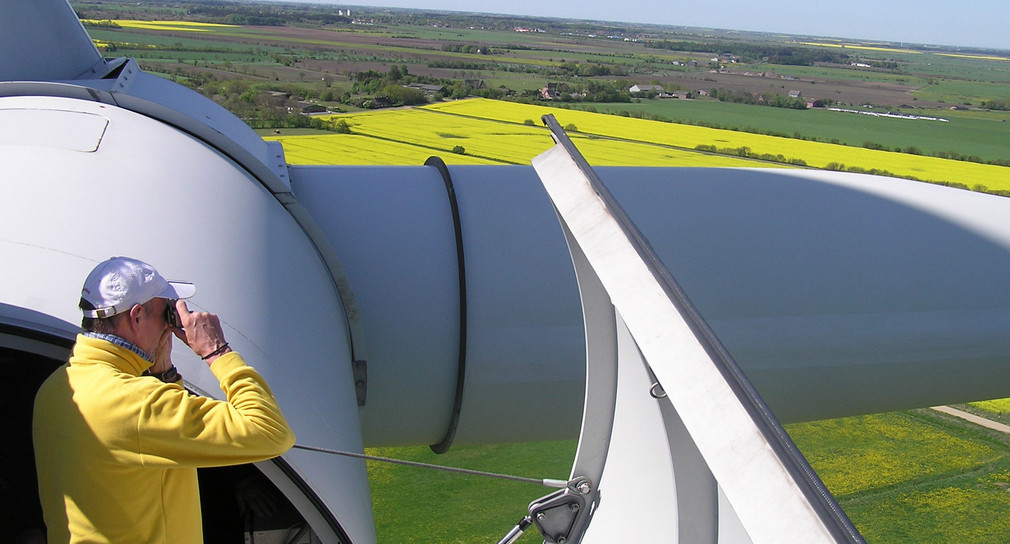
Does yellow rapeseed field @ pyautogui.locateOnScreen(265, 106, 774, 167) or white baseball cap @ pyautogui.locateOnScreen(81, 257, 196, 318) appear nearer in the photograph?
white baseball cap @ pyautogui.locateOnScreen(81, 257, 196, 318)

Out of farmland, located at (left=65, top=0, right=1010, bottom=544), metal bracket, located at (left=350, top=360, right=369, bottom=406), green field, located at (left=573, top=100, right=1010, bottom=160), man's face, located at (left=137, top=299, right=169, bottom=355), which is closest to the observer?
man's face, located at (left=137, top=299, right=169, bottom=355)

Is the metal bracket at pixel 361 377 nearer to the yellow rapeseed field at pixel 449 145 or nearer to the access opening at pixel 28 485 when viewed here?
the access opening at pixel 28 485

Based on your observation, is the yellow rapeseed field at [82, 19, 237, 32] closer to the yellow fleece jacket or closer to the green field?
the green field

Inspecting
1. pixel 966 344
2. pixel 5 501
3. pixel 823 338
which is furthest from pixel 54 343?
pixel 966 344

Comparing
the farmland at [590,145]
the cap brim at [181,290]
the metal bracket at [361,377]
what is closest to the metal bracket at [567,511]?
the metal bracket at [361,377]

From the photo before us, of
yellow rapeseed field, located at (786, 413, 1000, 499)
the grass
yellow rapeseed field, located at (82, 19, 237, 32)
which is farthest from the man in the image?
yellow rapeseed field, located at (82, 19, 237, 32)

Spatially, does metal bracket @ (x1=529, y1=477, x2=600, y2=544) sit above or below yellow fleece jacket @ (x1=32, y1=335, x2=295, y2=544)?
below

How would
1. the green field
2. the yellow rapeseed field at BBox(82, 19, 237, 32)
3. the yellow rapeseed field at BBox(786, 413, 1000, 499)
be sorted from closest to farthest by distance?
1. the yellow rapeseed field at BBox(786, 413, 1000, 499)
2. the green field
3. the yellow rapeseed field at BBox(82, 19, 237, 32)

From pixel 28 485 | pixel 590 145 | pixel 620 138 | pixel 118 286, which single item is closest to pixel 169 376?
pixel 118 286
